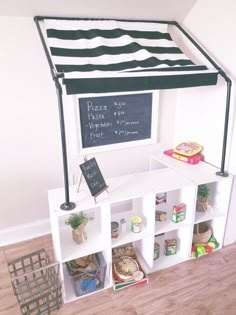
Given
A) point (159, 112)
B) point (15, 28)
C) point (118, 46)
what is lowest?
point (159, 112)

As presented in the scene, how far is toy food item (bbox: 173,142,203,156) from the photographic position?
206 centimetres

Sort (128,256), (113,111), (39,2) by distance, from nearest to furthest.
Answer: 1. (39,2)
2. (128,256)
3. (113,111)

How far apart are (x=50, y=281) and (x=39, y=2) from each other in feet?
5.63

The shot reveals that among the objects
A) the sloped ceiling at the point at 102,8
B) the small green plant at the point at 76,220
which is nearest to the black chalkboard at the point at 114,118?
the sloped ceiling at the point at 102,8

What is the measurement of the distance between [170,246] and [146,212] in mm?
400

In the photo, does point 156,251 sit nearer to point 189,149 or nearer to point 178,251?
point 178,251

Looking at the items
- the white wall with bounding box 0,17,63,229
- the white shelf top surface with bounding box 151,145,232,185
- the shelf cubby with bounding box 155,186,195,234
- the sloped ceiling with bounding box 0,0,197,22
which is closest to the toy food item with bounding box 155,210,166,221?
the shelf cubby with bounding box 155,186,195,234

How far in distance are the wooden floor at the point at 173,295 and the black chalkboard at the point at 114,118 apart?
42.8 inches

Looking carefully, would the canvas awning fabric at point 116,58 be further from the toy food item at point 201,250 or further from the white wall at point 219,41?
the toy food item at point 201,250

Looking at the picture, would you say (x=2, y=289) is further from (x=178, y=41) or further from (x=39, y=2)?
(x=178, y=41)

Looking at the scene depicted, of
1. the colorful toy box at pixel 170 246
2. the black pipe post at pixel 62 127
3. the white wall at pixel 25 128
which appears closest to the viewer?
the black pipe post at pixel 62 127

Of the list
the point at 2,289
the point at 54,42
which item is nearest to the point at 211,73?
the point at 54,42

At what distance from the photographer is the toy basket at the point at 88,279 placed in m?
1.66

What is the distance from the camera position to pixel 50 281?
168 cm
